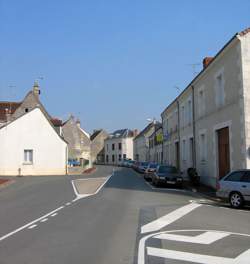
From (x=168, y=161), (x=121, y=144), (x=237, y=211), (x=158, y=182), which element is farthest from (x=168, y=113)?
(x=121, y=144)

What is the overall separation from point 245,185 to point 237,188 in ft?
1.26

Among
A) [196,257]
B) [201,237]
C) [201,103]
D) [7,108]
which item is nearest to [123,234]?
[201,237]

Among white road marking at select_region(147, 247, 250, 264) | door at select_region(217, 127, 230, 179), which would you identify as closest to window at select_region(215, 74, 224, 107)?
door at select_region(217, 127, 230, 179)

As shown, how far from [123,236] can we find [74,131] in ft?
230

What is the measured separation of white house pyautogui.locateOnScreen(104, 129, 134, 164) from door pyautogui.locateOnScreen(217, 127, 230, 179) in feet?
266

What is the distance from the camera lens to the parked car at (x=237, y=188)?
15117 millimetres

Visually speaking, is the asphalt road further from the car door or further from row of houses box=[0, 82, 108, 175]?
row of houses box=[0, 82, 108, 175]

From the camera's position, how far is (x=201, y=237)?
9.23m

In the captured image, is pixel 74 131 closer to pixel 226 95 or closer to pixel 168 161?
pixel 168 161

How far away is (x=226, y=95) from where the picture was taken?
2178 centimetres

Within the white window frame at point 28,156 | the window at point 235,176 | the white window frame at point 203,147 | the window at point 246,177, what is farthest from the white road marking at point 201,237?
the white window frame at point 28,156

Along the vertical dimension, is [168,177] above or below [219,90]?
below

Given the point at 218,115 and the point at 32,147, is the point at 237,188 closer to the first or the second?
the point at 218,115

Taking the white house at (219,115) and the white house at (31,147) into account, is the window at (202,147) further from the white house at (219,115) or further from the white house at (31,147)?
the white house at (31,147)
